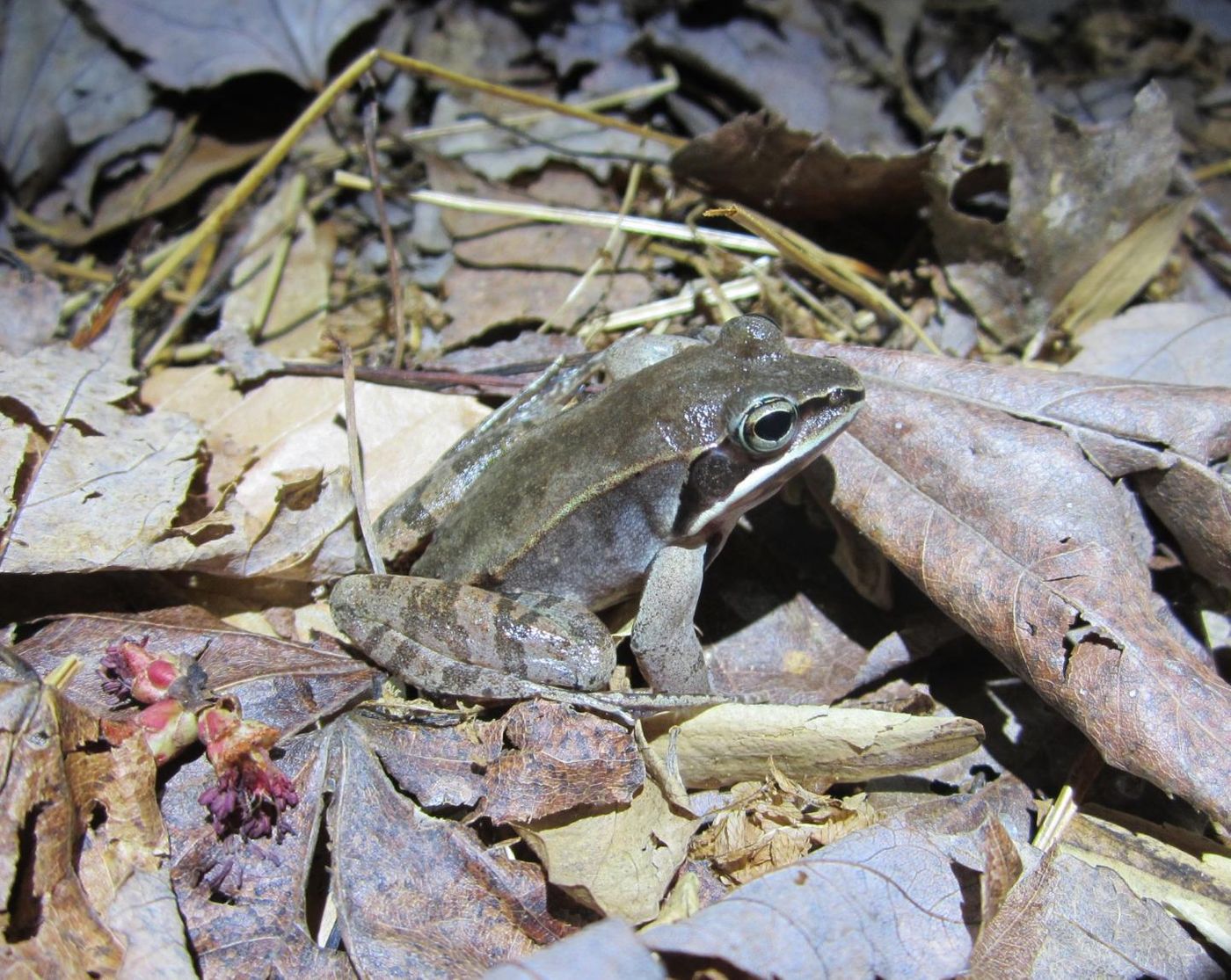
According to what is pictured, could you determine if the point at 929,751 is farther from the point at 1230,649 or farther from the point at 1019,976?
the point at 1230,649

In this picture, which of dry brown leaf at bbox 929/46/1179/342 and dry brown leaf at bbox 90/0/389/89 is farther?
dry brown leaf at bbox 90/0/389/89

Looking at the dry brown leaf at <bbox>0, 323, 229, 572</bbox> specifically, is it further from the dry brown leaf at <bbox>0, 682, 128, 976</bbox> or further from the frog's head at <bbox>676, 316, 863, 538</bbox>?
the frog's head at <bbox>676, 316, 863, 538</bbox>

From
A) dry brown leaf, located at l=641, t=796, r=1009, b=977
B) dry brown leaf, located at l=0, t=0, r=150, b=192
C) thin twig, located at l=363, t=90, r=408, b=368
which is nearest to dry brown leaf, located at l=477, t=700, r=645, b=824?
dry brown leaf, located at l=641, t=796, r=1009, b=977

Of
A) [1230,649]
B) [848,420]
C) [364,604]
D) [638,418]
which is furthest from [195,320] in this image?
[1230,649]

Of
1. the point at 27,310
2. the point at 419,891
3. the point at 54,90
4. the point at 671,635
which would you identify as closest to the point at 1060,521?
the point at 671,635

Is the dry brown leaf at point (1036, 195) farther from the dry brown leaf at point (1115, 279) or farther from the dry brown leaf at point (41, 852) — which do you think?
the dry brown leaf at point (41, 852)

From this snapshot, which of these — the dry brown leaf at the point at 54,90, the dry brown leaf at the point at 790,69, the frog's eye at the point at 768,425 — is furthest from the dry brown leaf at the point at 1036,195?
the dry brown leaf at the point at 54,90
